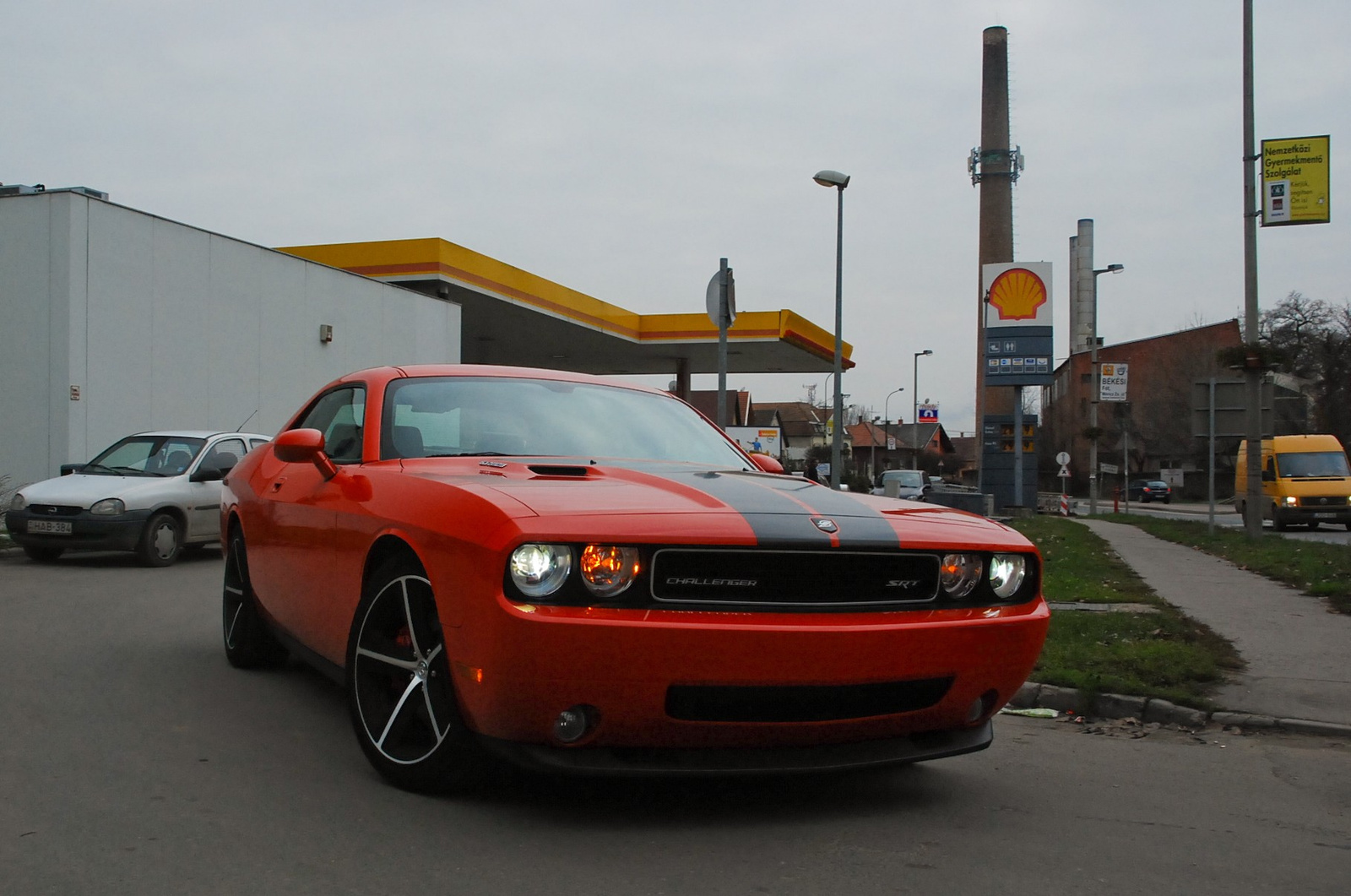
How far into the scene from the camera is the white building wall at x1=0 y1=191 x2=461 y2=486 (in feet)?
54.4

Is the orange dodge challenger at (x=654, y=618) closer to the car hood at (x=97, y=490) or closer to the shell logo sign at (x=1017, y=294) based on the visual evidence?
the car hood at (x=97, y=490)

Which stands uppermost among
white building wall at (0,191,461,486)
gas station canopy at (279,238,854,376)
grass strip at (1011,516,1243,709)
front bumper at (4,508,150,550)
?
gas station canopy at (279,238,854,376)

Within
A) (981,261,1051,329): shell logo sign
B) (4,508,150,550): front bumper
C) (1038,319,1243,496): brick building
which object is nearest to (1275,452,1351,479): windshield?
(981,261,1051,329): shell logo sign

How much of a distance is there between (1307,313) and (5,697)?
57290 millimetres

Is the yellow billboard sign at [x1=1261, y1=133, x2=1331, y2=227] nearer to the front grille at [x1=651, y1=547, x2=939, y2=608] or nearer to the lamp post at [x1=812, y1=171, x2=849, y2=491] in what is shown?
the lamp post at [x1=812, y1=171, x2=849, y2=491]

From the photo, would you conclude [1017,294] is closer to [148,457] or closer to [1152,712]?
[148,457]

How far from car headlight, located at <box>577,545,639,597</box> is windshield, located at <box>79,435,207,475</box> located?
1074 cm

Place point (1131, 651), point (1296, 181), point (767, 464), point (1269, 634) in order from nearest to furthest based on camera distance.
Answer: point (767, 464)
point (1131, 651)
point (1269, 634)
point (1296, 181)

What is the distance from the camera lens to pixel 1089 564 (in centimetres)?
1309

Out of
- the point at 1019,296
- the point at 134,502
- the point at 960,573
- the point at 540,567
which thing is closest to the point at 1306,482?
the point at 1019,296

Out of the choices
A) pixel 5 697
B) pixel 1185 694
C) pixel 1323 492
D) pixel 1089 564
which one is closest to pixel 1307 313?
pixel 1323 492

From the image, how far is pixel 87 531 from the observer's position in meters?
11.5

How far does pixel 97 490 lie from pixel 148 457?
1024 mm

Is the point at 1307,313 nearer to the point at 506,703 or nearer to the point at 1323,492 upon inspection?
the point at 1323,492
